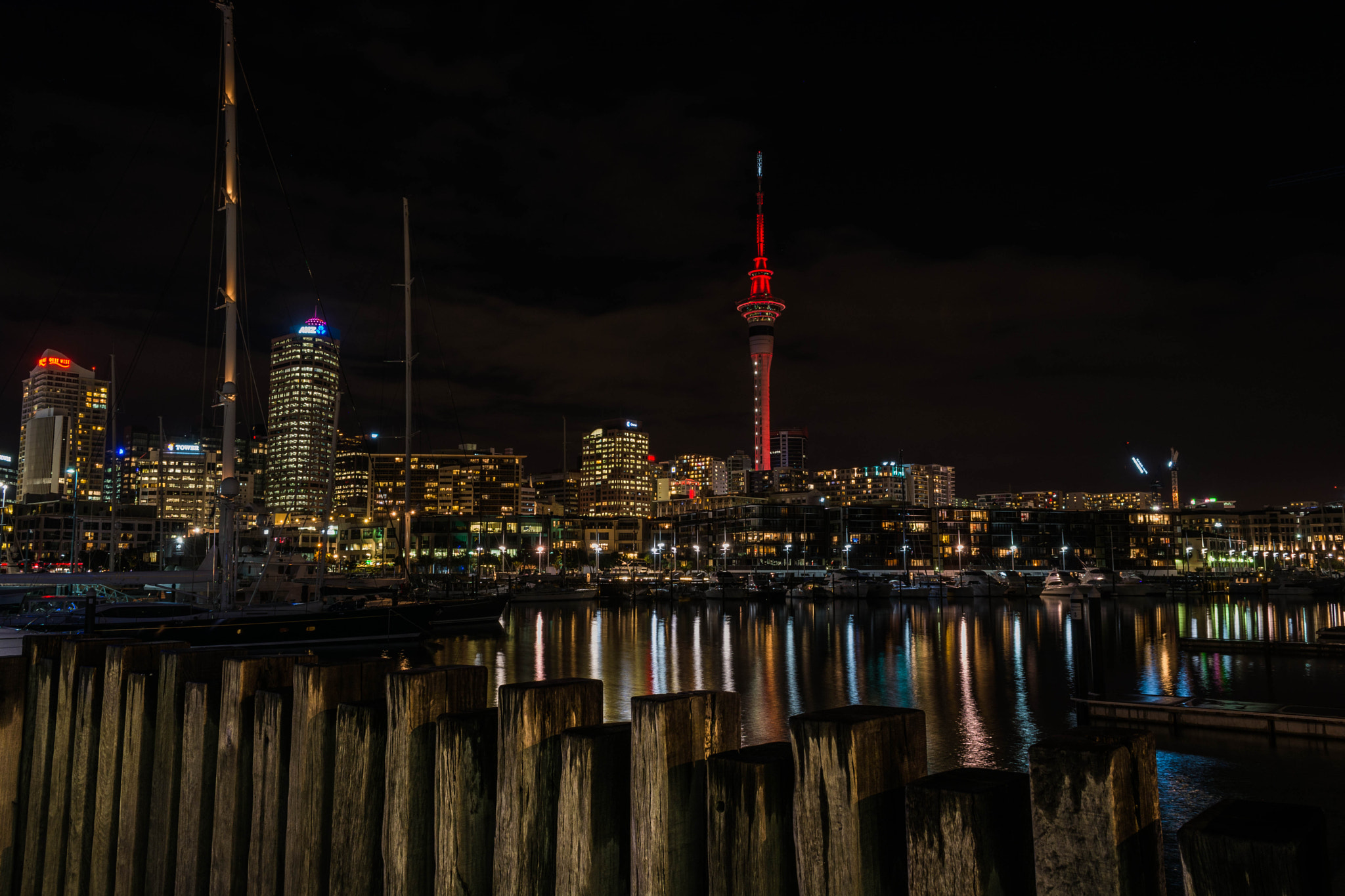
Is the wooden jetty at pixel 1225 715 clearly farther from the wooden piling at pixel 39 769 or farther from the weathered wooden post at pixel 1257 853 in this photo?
the weathered wooden post at pixel 1257 853

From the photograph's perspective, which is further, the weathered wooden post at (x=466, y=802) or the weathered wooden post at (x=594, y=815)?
the weathered wooden post at (x=466, y=802)

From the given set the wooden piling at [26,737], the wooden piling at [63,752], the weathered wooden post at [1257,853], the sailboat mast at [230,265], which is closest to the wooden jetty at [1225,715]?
the wooden piling at [63,752]

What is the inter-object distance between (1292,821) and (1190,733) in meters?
22.3

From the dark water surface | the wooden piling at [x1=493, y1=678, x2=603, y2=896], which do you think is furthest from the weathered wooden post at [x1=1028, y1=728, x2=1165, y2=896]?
the dark water surface

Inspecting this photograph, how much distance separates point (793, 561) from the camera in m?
169

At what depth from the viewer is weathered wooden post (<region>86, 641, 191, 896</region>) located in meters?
6.04

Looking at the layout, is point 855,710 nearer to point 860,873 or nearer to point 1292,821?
point 860,873

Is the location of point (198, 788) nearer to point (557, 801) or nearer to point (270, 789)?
point (270, 789)

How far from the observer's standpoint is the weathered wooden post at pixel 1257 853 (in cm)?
225

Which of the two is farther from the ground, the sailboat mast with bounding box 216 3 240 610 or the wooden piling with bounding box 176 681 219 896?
the sailboat mast with bounding box 216 3 240 610

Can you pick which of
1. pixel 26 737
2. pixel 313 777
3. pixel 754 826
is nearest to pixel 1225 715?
pixel 754 826

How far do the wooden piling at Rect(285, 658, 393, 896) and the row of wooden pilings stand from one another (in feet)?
0.04

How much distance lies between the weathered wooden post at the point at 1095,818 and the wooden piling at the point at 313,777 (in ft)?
11.7

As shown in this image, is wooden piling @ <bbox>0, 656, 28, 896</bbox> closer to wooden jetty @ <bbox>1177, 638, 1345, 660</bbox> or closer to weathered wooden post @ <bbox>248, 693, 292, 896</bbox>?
weathered wooden post @ <bbox>248, 693, 292, 896</bbox>
